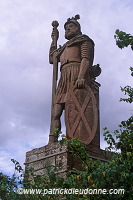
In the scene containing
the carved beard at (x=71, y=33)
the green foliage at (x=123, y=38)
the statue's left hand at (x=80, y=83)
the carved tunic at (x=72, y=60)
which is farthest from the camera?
the carved beard at (x=71, y=33)

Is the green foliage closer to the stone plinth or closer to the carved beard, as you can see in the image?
the stone plinth

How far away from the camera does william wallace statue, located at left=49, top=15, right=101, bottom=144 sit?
1079cm

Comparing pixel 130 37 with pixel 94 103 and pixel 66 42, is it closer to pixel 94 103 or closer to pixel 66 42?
pixel 94 103

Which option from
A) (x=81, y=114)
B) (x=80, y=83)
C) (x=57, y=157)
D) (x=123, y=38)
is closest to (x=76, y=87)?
(x=80, y=83)

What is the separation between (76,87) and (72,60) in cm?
107

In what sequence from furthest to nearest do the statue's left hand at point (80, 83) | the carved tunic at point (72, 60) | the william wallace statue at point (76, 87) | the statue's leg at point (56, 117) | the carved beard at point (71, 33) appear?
the carved beard at point (71, 33) → the carved tunic at point (72, 60) → the statue's leg at point (56, 117) → the statue's left hand at point (80, 83) → the william wallace statue at point (76, 87)

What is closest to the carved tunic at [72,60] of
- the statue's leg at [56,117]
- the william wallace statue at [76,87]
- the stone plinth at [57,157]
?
the william wallace statue at [76,87]

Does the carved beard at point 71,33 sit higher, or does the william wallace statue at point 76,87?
the carved beard at point 71,33

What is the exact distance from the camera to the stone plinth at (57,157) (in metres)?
9.84

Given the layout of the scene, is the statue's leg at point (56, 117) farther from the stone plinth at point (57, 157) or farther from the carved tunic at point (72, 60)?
the stone plinth at point (57, 157)

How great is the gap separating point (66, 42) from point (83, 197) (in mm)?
6574

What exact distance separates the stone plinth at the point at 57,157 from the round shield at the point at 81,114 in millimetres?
481

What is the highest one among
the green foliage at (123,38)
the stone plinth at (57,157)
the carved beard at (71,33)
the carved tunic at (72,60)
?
the carved beard at (71,33)

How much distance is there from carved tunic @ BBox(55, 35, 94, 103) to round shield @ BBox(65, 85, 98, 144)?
16.8 inches
